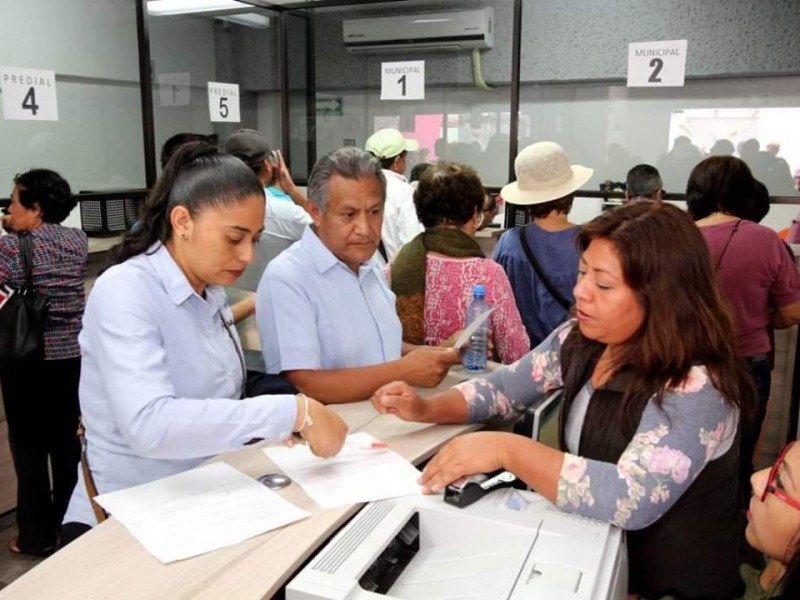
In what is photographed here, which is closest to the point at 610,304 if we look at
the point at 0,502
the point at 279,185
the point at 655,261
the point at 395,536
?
the point at 655,261

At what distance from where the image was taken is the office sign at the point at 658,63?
3270 mm

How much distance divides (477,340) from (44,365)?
62.9 inches

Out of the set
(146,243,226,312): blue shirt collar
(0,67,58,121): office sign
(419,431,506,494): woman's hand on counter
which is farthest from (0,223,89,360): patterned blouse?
(419,431,506,494): woman's hand on counter

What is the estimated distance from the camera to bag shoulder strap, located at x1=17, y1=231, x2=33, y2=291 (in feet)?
8.01

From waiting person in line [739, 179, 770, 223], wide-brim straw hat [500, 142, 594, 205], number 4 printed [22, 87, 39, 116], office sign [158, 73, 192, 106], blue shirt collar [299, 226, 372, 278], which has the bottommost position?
blue shirt collar [299, 226, 372, 278]

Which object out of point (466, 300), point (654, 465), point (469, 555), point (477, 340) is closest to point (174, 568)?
point (469, 555)

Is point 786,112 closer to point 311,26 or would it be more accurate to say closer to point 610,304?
point 311,26

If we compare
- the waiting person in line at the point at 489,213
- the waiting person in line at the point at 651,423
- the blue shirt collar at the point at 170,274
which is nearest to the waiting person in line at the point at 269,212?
the waiting person in line at the point at 489,213

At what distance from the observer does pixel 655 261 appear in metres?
1.22

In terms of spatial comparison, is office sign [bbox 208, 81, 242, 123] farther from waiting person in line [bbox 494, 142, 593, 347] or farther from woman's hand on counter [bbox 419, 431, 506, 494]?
woman's hand on counter [bbox 419, 431, 506, 494]

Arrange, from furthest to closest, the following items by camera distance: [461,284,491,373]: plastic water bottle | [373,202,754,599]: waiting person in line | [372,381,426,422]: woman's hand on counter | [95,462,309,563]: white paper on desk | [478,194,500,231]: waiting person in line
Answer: [478,194,500,231]: waiting person in line
[461,284,491,373]: plastic water bottle
[372,381,426,422]: woman's hand on counter
[373,202,754,599]: waiting person in line
[95,462,309,563]: white paper on desk

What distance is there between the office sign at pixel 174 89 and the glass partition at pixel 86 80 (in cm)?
26

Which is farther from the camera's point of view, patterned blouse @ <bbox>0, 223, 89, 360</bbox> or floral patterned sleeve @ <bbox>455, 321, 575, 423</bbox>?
patterned blouse @ <bbox>0, 223, 89, 360</bbox>

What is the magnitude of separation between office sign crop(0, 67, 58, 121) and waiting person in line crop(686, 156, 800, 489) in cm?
265
